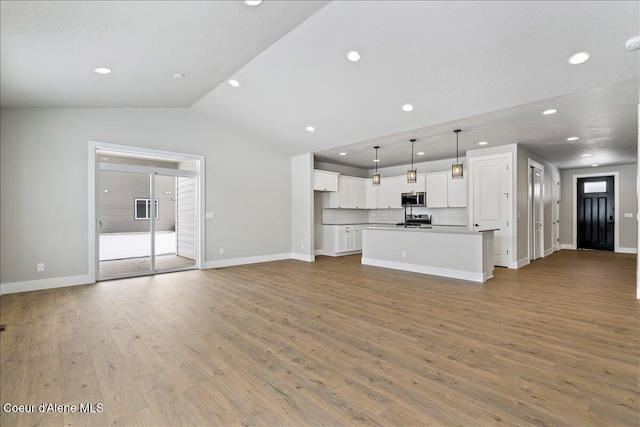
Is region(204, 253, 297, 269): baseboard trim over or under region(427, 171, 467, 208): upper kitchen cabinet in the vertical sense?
under

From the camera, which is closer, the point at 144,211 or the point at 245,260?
the point at 144,211

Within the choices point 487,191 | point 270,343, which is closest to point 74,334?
point 270,343

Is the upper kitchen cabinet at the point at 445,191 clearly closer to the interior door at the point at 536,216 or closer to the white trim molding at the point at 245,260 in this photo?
the interior door at the point at 536,216

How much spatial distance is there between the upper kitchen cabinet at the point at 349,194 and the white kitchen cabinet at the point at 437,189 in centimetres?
211

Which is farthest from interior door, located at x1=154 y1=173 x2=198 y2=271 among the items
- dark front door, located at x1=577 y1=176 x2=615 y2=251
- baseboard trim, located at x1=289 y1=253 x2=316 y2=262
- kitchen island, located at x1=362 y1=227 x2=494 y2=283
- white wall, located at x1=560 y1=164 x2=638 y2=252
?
white wall, located at x1=560 y1=164 x2=638 y2=252

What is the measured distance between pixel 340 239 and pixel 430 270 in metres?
3.13

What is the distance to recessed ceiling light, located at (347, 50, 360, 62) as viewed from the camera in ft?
12.6

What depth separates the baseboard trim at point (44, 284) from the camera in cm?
459

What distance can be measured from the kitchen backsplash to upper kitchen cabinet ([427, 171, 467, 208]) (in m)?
0.53

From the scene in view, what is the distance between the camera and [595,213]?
31.1 ft

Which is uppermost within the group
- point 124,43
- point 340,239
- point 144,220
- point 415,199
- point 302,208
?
point 124,43

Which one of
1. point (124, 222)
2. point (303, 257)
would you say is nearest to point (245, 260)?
point (303, 257)

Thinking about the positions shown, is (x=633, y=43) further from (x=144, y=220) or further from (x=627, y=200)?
(x=627, y=200)

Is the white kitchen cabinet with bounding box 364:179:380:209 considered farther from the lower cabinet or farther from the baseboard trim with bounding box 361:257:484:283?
the baseboard trim with bounding box 361:257:484:283
